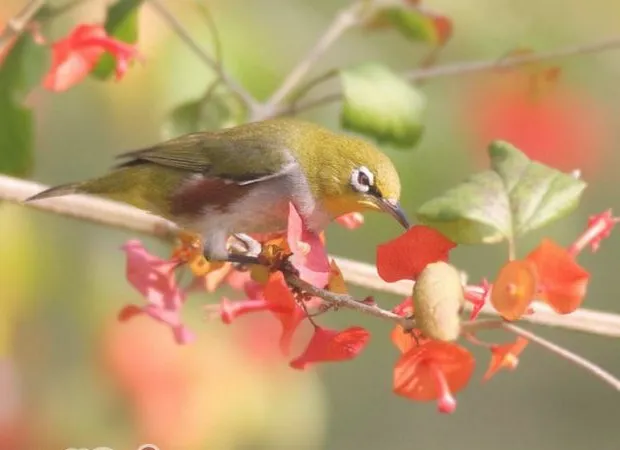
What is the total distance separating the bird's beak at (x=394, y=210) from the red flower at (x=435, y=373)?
15 centimetres

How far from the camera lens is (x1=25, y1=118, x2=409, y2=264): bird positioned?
2.53 feet

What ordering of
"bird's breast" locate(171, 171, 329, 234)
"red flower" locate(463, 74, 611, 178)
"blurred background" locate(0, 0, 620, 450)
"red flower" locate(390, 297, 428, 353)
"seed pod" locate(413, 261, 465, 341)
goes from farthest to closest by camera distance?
"red flower" locate(463, 74, 611, 178), "blurred background" locate(0, 0, 620, 450), "bird's breast" locate(171, 171, 329, 234), "red flower" locate(390, 297, 428, 353), "seed pod" locate(413, 261, 465, 341)

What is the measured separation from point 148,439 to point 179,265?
2.42ft

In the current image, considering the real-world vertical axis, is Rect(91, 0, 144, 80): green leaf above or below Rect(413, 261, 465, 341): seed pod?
above

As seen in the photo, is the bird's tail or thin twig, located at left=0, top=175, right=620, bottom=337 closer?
thin twig, located at left=0, top=175, right=620, bottom=337

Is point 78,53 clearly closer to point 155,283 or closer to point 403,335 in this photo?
point 155,283

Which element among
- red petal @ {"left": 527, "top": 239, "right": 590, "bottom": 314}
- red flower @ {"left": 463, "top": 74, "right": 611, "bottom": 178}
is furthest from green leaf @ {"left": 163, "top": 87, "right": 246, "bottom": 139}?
red flower @ {"left": 463, "top": 74, "right": 611, "bottom": 178}

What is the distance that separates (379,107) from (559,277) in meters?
0.38

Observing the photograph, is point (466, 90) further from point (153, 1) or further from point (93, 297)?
point (153, 1)

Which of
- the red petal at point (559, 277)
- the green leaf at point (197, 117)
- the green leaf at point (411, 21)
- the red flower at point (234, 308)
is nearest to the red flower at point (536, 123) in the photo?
the green leaf at point (411, 21)

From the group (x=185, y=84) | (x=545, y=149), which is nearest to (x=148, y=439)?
(x=185, y=84)

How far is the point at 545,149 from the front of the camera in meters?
1.78

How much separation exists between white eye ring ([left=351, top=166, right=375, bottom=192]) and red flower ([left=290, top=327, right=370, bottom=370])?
17cm

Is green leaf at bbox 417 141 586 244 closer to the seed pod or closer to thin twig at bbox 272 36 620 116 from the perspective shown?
the seed pod
